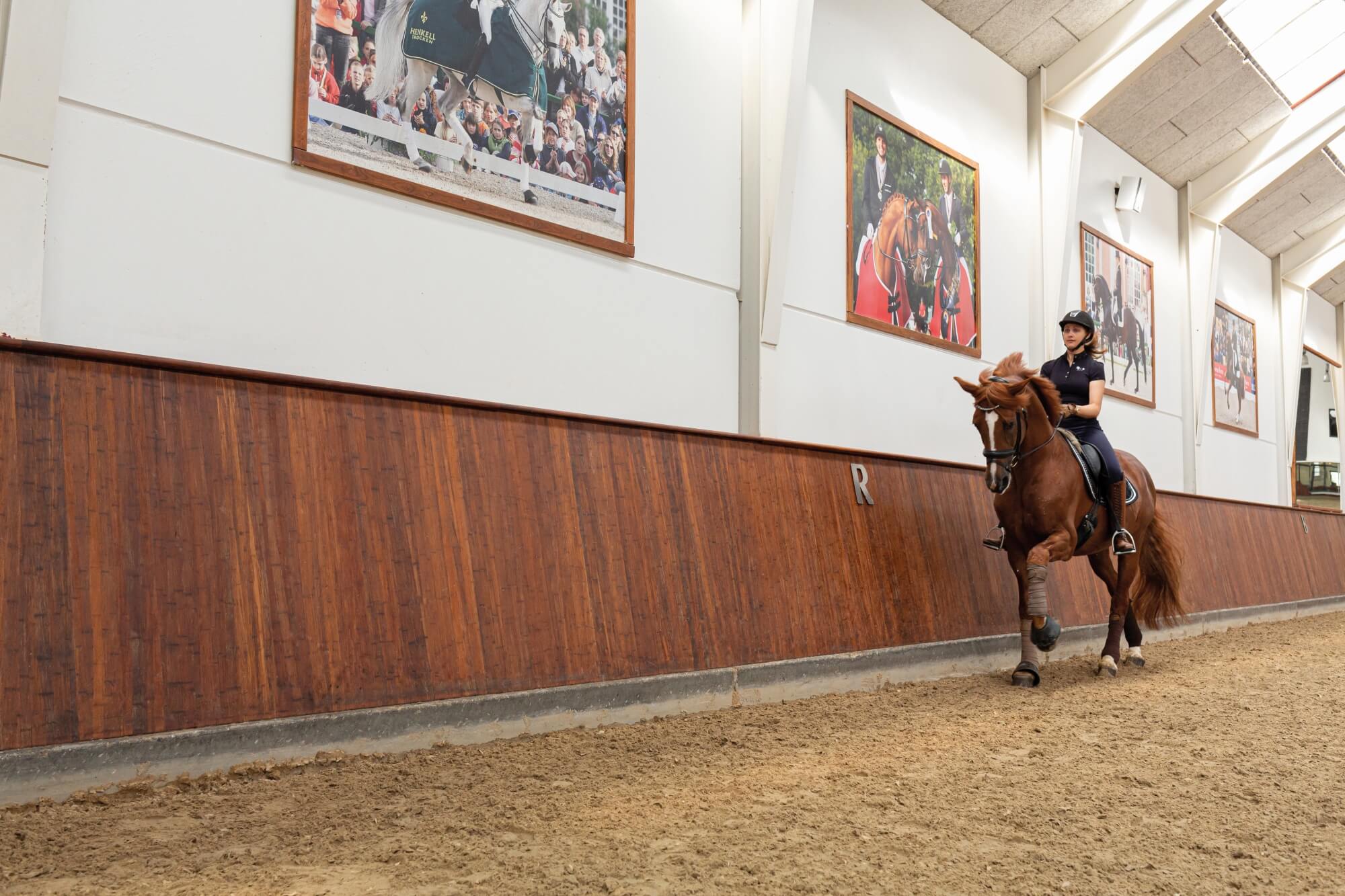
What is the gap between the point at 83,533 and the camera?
2.65m

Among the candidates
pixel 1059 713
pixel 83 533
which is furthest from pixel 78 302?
pixel 1059 713

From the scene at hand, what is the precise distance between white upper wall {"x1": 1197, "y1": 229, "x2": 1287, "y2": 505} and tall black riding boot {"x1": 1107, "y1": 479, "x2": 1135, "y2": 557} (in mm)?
10370

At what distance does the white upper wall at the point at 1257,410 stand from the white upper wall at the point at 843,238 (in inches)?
267

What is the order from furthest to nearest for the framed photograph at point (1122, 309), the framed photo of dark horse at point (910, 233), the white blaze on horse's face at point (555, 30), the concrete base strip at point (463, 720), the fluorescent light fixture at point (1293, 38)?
the framed photograph at point (1122, 309) → the fluorescent light fixture at point (1293, 38) → the framed photo of dark horse at point (910, 233) → the white blaze on horse's face at point (555, 30) → the concrete base strip at point (463, 720)

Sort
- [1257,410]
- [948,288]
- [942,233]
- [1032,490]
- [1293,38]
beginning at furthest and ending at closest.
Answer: [1257,410] < [1293,38] < [948,288] < [942,233] < [1032,490]

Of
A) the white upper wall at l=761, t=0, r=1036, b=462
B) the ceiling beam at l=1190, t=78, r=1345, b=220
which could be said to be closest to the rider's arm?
the white upper wall at l=761, t=0, r=1036, b=462

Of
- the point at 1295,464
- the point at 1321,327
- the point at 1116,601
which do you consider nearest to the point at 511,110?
the point at 1116,601

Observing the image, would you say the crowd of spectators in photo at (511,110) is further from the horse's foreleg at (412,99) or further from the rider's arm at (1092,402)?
the rider's arm at (1092,402)

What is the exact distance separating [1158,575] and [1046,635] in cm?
232

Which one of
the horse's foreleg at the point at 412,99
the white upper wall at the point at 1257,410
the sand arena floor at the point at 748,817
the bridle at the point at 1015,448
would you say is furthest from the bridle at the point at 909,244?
the white upper wall at the point at 1257,410

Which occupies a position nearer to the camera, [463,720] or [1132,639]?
[463,720]

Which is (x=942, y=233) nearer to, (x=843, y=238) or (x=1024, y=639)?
(x=843, y=238)

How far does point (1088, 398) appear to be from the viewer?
6.05m

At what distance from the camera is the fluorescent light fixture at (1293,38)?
11.7m
